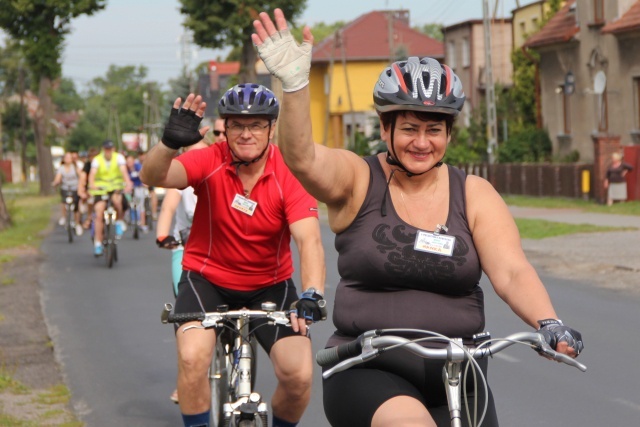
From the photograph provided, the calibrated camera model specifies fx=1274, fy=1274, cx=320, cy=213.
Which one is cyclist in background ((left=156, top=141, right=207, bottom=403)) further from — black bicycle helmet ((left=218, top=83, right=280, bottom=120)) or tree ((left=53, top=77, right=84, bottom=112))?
tree ((left=53, top=77, right=84, bottom=112))

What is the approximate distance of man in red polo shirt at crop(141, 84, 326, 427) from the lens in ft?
20.0

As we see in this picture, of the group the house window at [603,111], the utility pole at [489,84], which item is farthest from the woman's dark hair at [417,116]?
the utility pole at [489,84]

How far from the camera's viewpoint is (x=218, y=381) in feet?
22.0

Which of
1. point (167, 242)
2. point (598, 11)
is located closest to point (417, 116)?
point (167, 242)

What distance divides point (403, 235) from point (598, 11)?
1472 inches

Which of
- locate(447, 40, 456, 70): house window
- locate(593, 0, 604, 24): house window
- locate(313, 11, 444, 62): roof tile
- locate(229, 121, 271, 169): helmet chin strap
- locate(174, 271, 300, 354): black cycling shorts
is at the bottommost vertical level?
locate(174, 271, 300, 354): black cycling shorts

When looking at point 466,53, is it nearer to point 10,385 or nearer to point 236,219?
point 10,385

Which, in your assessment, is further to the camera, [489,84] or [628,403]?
[489,84]

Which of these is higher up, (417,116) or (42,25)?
(42,25)

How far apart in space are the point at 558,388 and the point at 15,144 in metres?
118

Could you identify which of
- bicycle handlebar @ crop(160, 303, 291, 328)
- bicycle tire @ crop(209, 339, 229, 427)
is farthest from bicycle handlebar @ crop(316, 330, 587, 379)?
bicycle tire @ crop(209, 339, 229, 427)

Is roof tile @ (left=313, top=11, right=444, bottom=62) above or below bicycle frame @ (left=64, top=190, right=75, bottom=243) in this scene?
above

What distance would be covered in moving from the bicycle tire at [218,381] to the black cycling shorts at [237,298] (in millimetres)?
253

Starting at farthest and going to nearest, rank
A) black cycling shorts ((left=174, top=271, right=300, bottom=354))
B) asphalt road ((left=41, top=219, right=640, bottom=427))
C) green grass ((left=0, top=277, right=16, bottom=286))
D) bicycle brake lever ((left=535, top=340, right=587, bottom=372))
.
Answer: green grass ((left=0, top=277, right=16, bottom=286))
asphalt road ((left=41, top=219, right=640, bottom=427))
black cycling shorts ((left=174, top=271, right=300, bottom=354))
bicycle brake lever ((left=535, top=340, right=587, bottom=372))
